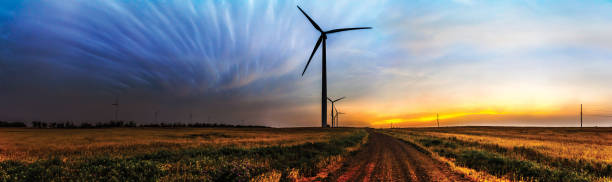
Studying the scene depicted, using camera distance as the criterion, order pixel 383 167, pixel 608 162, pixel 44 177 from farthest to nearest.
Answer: pixel 608 162, pixel 383 167, pixel 44 177

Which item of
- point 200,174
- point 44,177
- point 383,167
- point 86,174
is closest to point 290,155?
point 383,167

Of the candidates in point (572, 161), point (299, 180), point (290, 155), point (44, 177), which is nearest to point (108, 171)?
point (44, 177)

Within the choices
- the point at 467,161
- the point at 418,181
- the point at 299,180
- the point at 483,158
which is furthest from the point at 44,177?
the point at 483,158

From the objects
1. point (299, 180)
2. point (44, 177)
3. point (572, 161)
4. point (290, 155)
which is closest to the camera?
point (44, 177)

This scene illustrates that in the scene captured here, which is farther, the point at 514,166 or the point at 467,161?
the point at 467,161

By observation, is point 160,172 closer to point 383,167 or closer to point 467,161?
point 383,167

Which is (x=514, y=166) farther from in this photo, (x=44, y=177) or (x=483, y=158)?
(x=44, y=177)

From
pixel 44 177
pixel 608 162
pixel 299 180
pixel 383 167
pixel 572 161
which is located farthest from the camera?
pixel 572 161

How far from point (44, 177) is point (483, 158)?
2576 cm

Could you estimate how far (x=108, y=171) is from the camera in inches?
527

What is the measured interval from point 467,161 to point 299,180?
1349 centimetres

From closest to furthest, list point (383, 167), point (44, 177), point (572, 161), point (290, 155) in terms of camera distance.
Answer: point (44, 177) → point (383, 167) → point (572, 161) → point (290, 155)

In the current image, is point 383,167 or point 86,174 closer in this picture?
point 86,174

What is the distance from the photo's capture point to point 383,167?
16.7m
